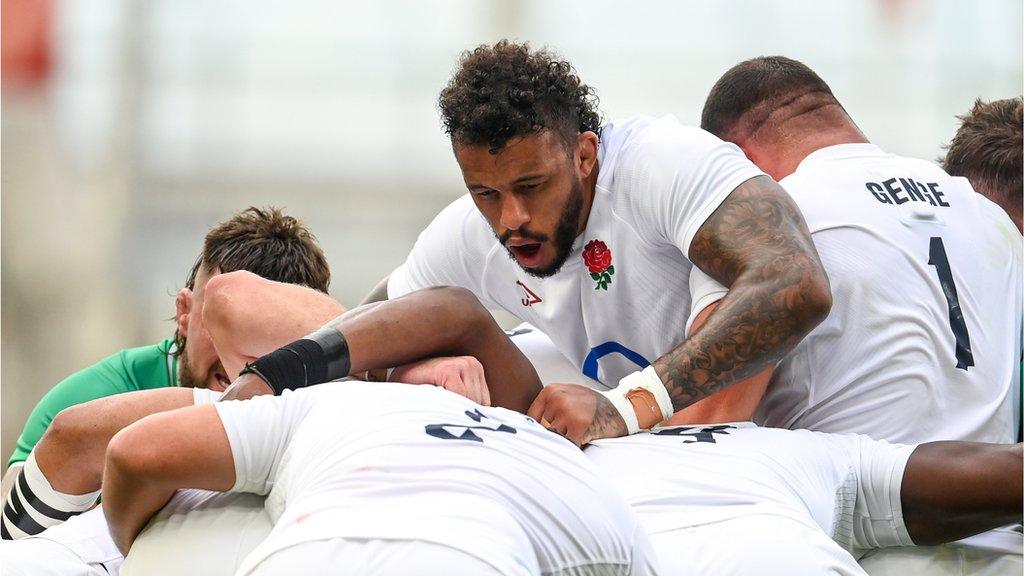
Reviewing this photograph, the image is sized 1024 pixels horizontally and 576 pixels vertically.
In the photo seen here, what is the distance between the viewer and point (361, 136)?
513 centimetres

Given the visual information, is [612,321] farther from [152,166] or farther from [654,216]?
[152,166]

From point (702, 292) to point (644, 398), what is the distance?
0.27 m

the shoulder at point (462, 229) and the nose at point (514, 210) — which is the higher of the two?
the nose at point (514, 210)

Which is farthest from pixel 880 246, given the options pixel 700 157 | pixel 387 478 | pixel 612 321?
pixel 387 478

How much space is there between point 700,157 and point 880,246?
1.16 ft

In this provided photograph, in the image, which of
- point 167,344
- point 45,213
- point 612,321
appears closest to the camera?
point 612,321

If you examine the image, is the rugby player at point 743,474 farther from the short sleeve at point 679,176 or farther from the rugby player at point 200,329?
the rugby player at point 200,329

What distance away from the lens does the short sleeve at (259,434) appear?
1.43 meters

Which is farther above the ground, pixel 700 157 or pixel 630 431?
pixel 700 157

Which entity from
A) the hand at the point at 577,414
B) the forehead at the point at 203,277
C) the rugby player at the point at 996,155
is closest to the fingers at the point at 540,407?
the hand at the point at 577,414

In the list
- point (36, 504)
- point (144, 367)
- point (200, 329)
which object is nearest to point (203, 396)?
point (36, 504)

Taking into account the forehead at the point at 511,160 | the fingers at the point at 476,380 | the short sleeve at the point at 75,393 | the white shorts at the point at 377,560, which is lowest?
the short sleeve at the point at 75,393

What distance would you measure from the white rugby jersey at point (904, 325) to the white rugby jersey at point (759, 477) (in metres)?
0.19

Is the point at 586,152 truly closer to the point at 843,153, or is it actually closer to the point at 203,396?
the point at 843,153
